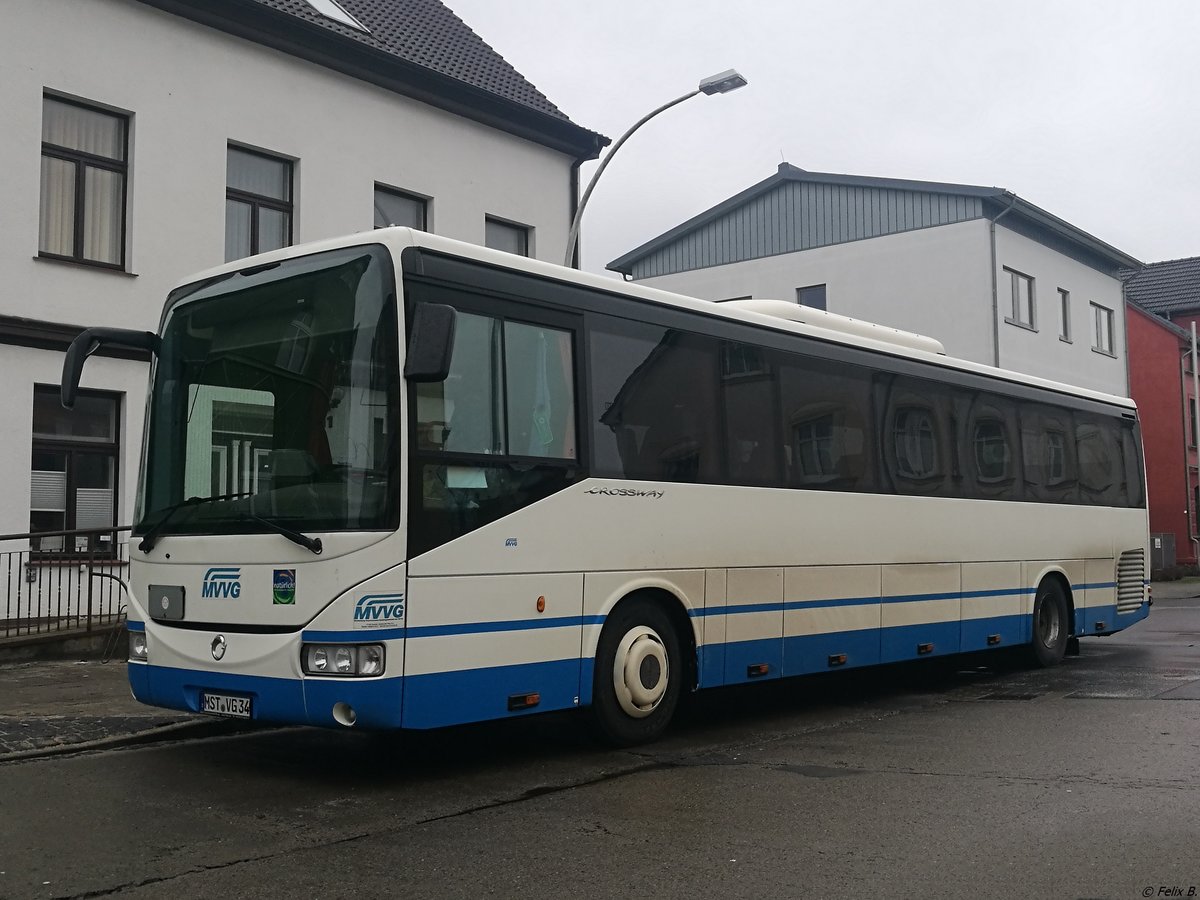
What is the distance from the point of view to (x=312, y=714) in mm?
7359

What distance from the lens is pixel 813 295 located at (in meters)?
37.2

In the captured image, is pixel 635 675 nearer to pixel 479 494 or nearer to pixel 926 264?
pixel 479 494

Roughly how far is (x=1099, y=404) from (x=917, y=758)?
9.07 m

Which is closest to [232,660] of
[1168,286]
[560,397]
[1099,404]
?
[560,397]

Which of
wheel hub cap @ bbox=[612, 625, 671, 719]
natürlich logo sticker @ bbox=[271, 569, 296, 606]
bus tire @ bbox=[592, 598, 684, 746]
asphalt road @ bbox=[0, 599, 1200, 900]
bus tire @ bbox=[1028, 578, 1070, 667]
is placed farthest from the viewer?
bus tire @ bbox=[1028, 578, 1070, 667]

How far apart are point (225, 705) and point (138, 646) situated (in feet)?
3.32

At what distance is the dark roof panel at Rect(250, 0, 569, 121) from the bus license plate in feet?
42.6

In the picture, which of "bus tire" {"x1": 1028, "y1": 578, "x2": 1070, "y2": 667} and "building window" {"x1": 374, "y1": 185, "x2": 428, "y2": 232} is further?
"building window" {"x1": 374, "y1": 185, "x2": 428, "y2": 232}

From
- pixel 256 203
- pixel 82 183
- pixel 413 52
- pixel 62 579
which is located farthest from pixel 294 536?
pixel 413 52

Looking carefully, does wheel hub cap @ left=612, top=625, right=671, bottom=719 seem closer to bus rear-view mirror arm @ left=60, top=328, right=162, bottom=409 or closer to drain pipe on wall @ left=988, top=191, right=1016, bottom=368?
bus rear-view mirror arm @ left=60, top=328, right=162, bottom=409

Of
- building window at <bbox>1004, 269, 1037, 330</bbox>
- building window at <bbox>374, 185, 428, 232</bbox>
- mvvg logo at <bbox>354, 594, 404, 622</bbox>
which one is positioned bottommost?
mvvg logo at <bbox>354, 594, 404, 622</bbox>

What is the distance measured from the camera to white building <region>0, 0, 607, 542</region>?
15.1 metres

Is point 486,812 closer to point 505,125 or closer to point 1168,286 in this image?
point 505,125

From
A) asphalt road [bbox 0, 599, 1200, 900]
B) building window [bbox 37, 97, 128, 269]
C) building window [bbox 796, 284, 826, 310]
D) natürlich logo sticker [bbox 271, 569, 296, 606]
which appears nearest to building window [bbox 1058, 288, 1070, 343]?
building window [bbox 796, 284, 826, 310]
